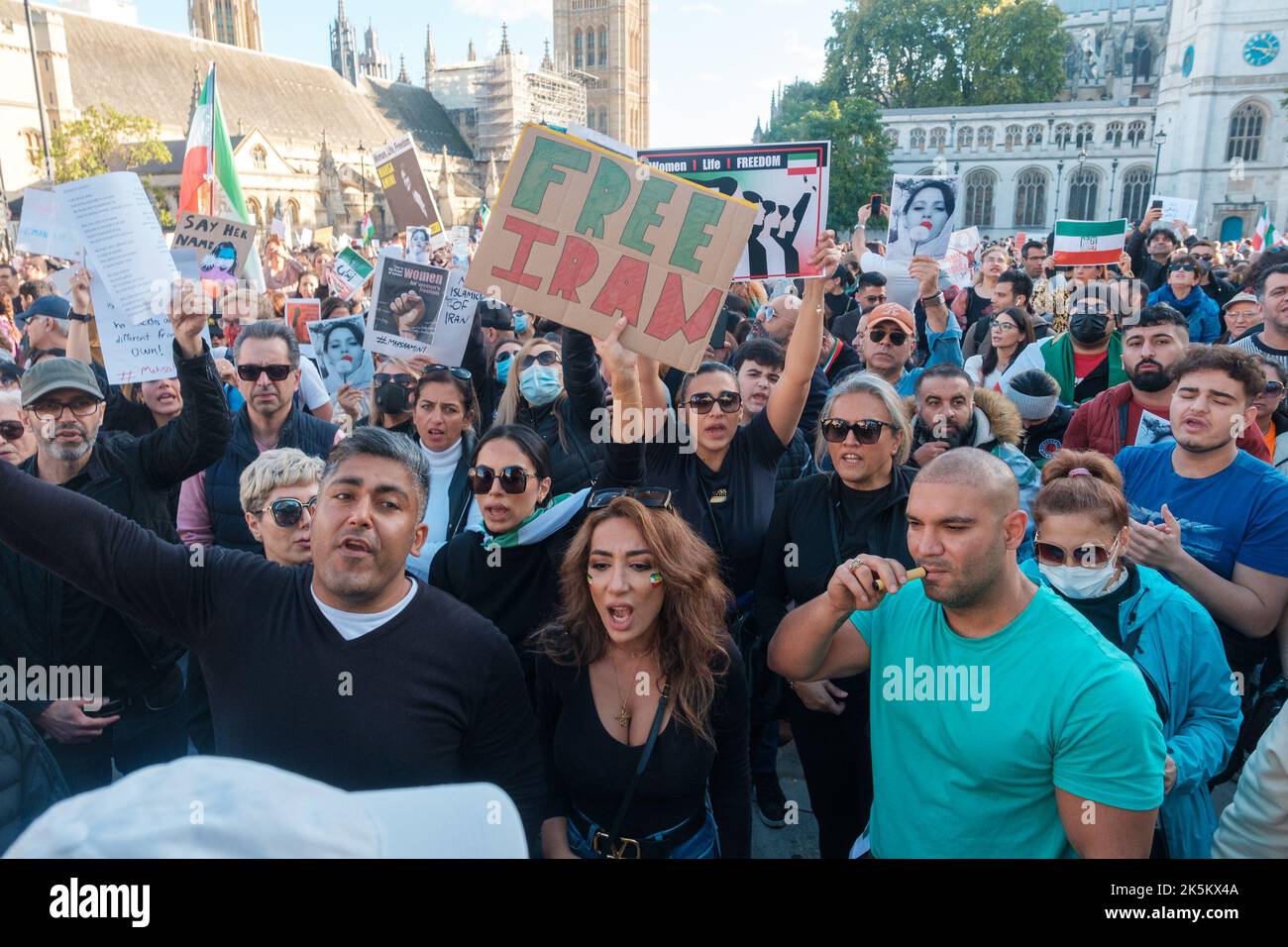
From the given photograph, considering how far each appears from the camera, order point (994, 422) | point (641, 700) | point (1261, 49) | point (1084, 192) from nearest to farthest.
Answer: point (641, 700) < point (994, 422) < point (1261, 49) < point (1084, 192)

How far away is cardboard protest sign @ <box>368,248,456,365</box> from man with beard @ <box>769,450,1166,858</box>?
3.43 meters

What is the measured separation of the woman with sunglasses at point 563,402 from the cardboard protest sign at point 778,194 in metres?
1.12

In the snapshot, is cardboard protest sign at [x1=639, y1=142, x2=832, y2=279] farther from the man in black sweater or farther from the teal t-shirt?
the man in black sweater

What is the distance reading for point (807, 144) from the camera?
447cm

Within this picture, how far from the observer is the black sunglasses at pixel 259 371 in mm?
4105

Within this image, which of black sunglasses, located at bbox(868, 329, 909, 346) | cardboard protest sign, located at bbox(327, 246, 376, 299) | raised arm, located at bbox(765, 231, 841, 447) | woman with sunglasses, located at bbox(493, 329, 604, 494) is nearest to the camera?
raised arm, located at bbox(765, 231, 841, 447)

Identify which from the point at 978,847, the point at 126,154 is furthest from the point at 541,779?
the point at 126,154

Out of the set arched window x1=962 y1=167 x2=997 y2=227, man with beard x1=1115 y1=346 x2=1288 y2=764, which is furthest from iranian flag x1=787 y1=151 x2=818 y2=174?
arched window x1=962 y1=167 x2=997 y2=227

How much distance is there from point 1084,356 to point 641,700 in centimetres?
464

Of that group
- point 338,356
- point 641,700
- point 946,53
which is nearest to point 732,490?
point 641,700

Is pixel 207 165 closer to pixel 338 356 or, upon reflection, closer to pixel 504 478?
pixel 338 356

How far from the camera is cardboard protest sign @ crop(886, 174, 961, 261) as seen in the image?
248 inches

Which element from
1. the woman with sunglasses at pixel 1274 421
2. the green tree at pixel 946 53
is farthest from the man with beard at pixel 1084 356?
the green tree at pixel 946 53

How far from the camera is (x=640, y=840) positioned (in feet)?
7.98
